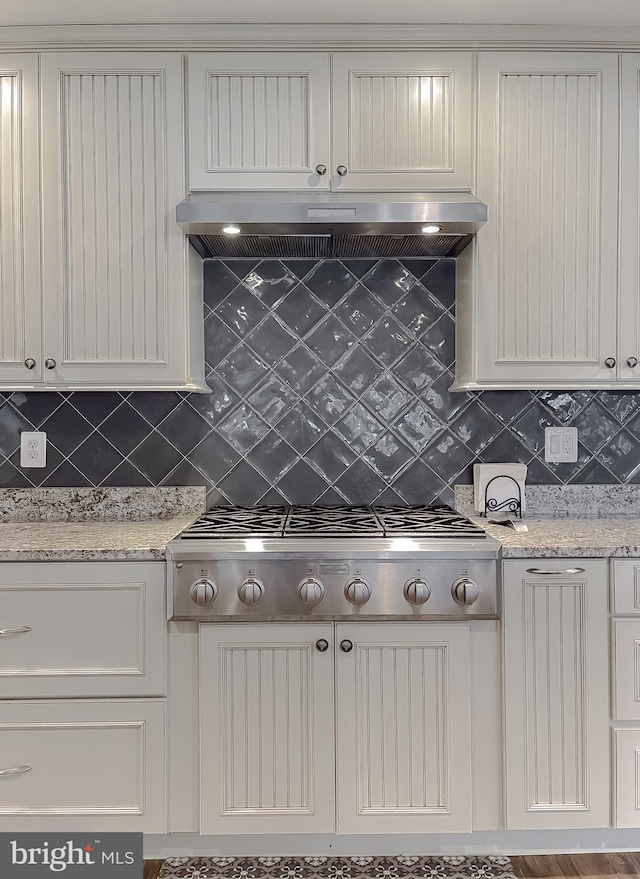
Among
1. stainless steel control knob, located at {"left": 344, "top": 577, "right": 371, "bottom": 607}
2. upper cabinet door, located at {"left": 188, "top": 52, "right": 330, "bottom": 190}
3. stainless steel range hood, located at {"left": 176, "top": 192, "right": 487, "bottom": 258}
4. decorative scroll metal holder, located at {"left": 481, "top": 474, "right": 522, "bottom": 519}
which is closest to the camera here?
stainless steel control knob, located at {"left": 344, "top": 577, "right": 371, "bottom": 607}

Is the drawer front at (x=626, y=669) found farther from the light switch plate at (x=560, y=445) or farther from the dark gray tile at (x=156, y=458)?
the dark gray tile at (x=156, y=458)

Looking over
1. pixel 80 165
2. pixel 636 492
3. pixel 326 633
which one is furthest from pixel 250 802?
pixel 80 165

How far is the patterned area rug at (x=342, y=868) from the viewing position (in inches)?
69.6

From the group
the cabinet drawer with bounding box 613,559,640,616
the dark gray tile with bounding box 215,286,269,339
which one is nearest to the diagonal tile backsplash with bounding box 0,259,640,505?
the dark gray tile with bounding box 215,286,269,339

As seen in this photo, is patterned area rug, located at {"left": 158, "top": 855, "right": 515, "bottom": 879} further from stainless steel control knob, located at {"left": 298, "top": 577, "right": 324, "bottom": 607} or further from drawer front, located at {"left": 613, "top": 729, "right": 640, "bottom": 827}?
stainless steel control knob, located at {"left": 298, "top": 577, "right": 324, "bottom": 607}

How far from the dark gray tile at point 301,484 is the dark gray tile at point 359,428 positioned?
0.60 ft

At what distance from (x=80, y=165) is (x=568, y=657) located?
7.05 feet

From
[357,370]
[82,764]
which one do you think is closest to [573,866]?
[82,764]

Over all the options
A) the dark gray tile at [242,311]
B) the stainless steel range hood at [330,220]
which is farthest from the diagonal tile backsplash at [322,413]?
the stainless steel range hood at [330,220]

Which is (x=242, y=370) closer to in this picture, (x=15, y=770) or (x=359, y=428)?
(x=359, y=428)

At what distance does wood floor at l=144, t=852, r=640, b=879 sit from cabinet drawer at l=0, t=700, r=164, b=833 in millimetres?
237

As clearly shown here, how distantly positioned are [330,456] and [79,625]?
1046mm

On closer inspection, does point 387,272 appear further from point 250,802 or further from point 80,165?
point 250,802

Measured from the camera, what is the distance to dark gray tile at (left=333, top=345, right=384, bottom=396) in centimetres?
235
